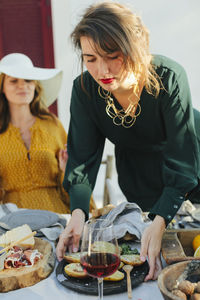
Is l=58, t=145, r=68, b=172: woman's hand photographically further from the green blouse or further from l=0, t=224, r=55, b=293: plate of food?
l=0, t=224, r=55, b=293: plate of food

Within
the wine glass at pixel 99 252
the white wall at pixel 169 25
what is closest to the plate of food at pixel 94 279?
the wine glass at pixel 99 252

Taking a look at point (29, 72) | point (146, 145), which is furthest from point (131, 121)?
point (29, 72)

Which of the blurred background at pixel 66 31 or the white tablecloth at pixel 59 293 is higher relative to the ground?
the blurred background at pixel 66 31

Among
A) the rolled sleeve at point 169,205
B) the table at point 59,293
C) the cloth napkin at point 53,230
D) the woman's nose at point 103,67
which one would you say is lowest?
the cloth napkin at point 53,230

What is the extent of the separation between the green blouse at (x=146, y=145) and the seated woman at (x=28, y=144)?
0.70 m

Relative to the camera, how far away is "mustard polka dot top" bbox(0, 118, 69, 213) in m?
2.41

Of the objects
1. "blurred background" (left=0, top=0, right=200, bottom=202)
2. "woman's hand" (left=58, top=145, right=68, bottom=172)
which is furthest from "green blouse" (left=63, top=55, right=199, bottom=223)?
"blurred background" (left=0, top=0, right=200, bottom=202)

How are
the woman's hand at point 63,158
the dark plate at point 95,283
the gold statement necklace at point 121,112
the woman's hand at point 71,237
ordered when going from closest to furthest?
the dark plate at point 95,283 < the woman's hand at point 71,237 < the gold statement necklace at point 121,112 < the woman's hand at point 63,158

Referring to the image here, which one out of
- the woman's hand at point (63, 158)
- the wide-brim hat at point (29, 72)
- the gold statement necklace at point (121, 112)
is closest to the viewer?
the gold statement necklace at point (121, 112)

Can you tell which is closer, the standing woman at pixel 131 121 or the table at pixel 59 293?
the table at pixel 59 293

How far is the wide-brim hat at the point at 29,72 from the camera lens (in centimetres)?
249

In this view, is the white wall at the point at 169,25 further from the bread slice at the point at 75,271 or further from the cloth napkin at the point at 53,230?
the bread slice at the point at 75,271

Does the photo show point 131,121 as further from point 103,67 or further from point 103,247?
point 103,247

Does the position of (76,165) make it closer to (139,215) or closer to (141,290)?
(139,215)
